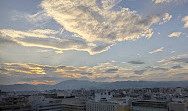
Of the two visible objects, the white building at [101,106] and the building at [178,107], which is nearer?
the building at [178,107]

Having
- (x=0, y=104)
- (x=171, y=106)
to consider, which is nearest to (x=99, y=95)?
(x=171, y=106)

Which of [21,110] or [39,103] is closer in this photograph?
[21,110]

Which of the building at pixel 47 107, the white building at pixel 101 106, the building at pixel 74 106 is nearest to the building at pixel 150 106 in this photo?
the white building at pixel 101 106

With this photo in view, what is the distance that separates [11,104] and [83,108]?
205 feet

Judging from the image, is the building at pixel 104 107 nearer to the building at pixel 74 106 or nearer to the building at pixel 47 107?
the building at pixel 74 106

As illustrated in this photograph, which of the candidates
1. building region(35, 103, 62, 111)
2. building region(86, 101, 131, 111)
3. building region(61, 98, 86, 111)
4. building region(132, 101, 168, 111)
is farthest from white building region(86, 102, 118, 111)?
building region(35, 103, 62, 111)

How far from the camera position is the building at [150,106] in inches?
4194

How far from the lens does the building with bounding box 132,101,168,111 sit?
107 metres

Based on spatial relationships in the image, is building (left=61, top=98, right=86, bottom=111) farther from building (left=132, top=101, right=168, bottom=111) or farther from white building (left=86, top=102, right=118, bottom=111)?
building (left=132, top=101, right=168, bottom=111)

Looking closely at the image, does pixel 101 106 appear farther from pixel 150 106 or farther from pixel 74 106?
pixel 150 106

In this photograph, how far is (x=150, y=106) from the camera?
114 m

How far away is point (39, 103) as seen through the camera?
13650 cm

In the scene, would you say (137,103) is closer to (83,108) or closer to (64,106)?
(83,108)

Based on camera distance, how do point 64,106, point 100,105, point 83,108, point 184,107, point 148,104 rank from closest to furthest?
point 184,107, point 148,104, point 100,105, point 83,108, point 64,106
